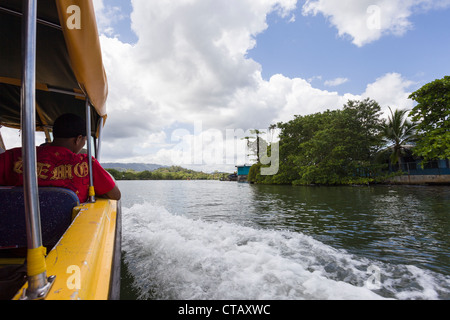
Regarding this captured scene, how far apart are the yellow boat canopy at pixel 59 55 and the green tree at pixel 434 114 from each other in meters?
14.0

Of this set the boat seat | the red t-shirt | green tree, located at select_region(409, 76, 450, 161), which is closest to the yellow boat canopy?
the red t-shirt

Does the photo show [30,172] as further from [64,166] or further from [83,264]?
[64,166]

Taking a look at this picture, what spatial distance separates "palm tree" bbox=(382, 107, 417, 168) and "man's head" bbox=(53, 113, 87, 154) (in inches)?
958

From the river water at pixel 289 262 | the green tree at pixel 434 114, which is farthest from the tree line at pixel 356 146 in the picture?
the river water at pixel 289 262

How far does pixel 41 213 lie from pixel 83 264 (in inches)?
25.3

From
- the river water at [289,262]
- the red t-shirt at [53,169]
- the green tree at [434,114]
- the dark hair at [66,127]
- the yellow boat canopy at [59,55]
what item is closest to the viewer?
the yellow boat canopy at [59,55]

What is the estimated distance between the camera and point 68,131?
1690 millimetres

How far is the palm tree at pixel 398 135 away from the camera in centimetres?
1936

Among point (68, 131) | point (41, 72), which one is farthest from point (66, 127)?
point (41, 72)

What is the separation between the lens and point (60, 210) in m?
1.34

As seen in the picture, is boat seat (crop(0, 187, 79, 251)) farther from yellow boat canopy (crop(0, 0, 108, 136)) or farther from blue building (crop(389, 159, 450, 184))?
blue building (crop(389, 159, 450, 184))

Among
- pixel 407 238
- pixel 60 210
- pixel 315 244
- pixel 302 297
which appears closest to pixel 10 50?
pixel 60 210

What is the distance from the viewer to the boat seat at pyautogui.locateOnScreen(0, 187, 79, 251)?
1.16 metres

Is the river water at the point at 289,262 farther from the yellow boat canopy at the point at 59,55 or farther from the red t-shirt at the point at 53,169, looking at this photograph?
the yellow boat canopy at the point at 59,55
